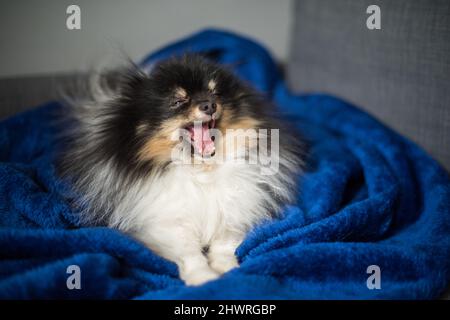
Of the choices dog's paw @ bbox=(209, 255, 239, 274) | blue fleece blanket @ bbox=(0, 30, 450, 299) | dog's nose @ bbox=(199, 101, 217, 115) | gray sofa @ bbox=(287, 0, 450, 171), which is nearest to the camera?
blue fleece blanket @ bbox=(0, 30, 450, 299)

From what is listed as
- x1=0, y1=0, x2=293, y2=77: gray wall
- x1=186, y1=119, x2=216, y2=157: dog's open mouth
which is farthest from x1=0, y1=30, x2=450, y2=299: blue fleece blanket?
x1=0, y1=0, x2=293, y2=77: gray wall

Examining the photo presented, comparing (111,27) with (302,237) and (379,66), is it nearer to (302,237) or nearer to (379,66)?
(379,66)

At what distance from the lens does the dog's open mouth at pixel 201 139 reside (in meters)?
1.46

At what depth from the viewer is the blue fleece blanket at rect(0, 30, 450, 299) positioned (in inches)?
43.8

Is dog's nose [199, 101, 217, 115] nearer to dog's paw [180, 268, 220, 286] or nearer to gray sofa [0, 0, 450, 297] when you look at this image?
dog's paw [180, 268, 220, 286]

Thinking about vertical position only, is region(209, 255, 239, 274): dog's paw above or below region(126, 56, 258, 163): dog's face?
below

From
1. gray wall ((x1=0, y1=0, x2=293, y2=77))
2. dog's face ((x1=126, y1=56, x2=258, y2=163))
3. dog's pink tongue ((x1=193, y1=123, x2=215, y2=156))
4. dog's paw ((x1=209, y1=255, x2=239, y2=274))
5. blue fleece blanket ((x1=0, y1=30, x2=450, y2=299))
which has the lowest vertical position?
dog's paw ((x1=209, y1=255, x2=239, y2=274))

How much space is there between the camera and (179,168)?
1466 mm

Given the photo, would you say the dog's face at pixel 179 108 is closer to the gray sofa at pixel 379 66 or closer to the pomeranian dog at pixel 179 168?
the pomeranian dog at pixel 179 168

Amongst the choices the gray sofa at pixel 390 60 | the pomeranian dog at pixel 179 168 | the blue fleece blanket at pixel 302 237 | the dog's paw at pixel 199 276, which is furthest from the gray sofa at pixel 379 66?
the dog's paw at pixel 199 276

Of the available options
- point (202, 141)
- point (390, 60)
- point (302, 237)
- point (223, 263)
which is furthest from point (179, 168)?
point (390, 60)

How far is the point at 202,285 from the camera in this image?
3.61 ft

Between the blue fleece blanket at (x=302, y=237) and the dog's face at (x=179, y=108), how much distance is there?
1.15ft

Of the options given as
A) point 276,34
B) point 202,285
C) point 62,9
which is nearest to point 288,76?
point 276,34
